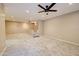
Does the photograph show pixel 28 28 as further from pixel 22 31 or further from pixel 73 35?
pixel 73 35

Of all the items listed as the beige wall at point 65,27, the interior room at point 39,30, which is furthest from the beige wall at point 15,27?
the beige wall at point 65,27

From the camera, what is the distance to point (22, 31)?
3643 mm

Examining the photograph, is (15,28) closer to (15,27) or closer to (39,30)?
(15,27)

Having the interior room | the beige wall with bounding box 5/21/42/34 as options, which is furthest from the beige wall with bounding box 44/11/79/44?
the beige wall with bounding box 5/21/42/34

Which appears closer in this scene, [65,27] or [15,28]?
[15,28]

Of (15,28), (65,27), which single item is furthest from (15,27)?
(65,27)

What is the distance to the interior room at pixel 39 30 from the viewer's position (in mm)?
3156

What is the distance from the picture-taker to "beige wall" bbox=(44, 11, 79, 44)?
3.92m

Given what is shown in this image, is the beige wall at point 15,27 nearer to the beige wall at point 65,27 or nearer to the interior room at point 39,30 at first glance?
the interior room at point 39,30

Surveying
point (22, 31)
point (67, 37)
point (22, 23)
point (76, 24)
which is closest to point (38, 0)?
point (22, 23)

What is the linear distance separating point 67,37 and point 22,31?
6.31 ft

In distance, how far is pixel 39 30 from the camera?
4.38m

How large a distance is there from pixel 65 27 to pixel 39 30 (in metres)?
1.10

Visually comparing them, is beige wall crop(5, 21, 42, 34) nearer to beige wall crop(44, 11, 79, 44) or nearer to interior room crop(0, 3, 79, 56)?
interior room crop(0, 3, 79, 56)
